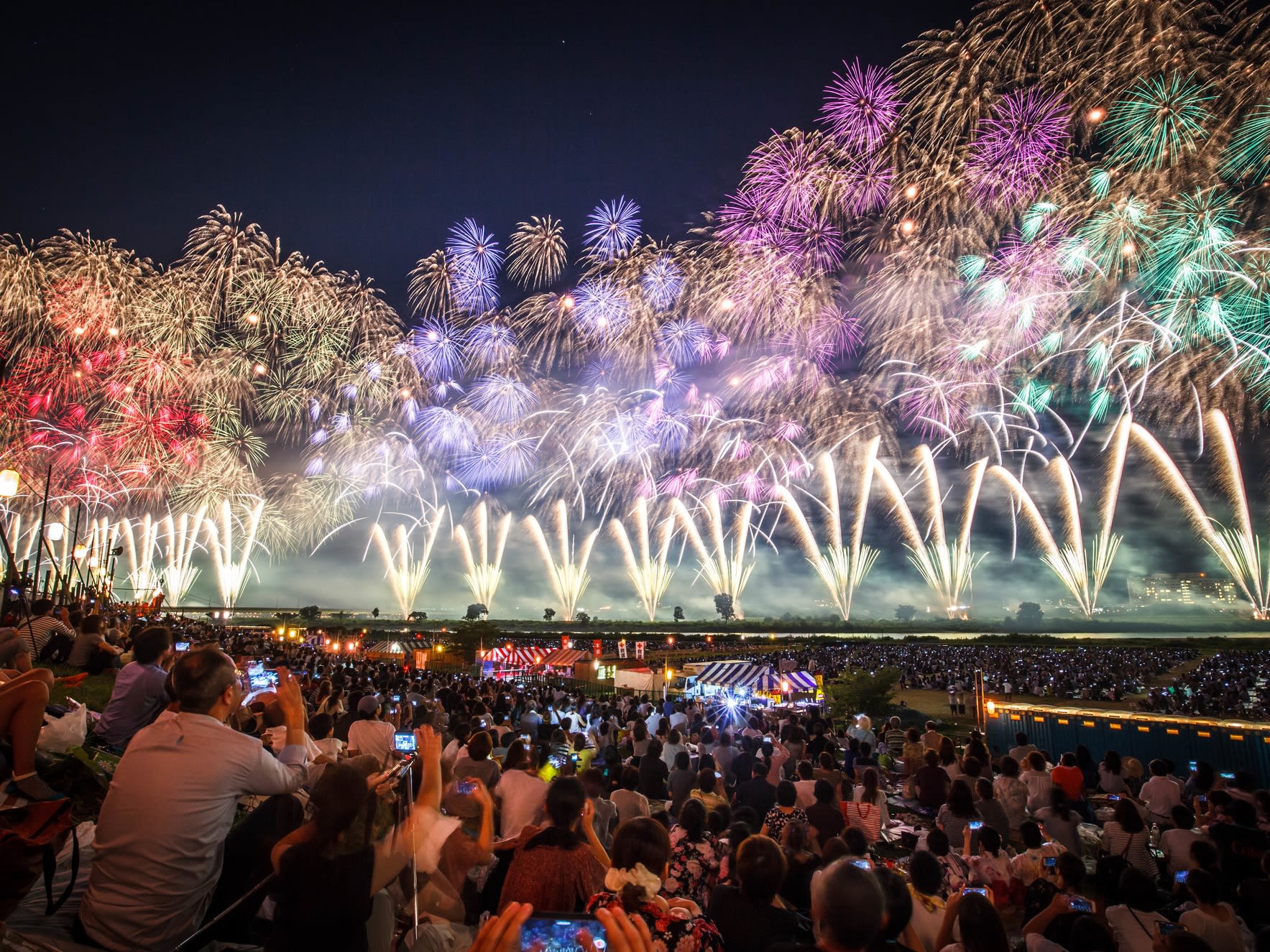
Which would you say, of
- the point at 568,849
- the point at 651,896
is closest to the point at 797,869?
the point at 651,896

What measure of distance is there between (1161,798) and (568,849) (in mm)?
9013

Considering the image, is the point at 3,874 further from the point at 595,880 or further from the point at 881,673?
the point at 881,673

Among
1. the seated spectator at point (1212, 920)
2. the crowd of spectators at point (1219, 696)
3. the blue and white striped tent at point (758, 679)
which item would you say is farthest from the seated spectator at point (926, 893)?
the crowd of spectators at point (1219, 696)

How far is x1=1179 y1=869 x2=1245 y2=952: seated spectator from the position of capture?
4.54 meters

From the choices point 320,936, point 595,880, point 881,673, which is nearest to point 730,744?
point 595,880

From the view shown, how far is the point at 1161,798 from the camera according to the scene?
8.75 meters

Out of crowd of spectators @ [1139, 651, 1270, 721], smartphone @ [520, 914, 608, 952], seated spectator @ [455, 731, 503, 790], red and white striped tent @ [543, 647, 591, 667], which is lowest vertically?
red and white striped tent @ [543, 647, 591, 667]

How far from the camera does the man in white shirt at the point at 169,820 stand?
9.55 ft

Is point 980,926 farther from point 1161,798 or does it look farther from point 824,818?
point 1161,798

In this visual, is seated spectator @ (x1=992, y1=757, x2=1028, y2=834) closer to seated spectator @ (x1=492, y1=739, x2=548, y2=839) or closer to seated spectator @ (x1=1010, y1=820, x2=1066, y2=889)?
seated spectator @ (x1=1010, y1=820, x2=1066, y2=889)

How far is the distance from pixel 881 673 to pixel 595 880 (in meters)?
22.0

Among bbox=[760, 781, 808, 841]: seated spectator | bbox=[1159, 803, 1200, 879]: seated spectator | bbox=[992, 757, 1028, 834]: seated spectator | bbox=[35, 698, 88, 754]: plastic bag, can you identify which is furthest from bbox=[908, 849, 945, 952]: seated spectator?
bbox=[35, 698, 88, 754]: plastic bag

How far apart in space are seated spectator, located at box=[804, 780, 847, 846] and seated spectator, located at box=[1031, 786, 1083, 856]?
264 centimetres

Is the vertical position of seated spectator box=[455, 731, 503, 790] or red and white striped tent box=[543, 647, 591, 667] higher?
seated spectator box=[455, 731, 503, 790]
